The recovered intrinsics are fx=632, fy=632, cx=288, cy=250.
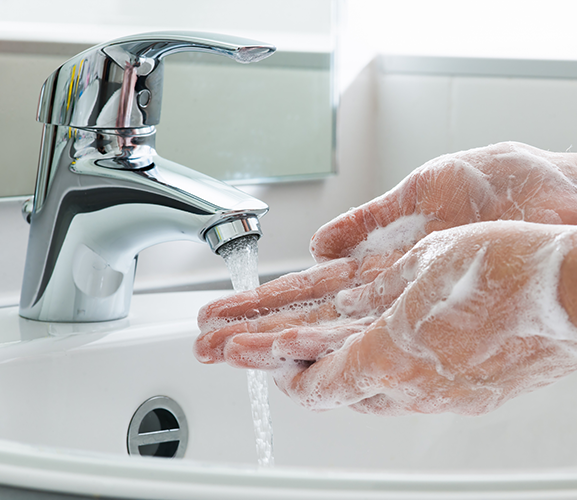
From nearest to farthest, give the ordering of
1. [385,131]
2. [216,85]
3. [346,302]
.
→ [346,302], [216,85], [385,131]

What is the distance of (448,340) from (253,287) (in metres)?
0.21

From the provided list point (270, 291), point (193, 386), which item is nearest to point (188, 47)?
point (270, 291)

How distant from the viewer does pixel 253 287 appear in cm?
53

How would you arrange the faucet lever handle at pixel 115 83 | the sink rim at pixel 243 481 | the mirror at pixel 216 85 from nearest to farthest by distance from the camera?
the sink rim at pixel 243 481 < the faucet lever handle at pixel 115 83 < the mirror at pixel 216 85

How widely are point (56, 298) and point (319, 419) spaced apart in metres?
0.27

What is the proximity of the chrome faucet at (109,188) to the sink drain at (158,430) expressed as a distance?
0.10 metres

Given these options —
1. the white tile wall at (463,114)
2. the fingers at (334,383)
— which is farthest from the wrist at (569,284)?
the white tile wall at (463,114)

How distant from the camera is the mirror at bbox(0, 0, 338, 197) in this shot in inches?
26.8

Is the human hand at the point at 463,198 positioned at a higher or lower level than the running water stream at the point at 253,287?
higher

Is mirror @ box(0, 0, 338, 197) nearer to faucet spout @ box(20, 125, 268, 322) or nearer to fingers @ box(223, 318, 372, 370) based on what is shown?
faucet spout @ box(20, 125, 268, 322)

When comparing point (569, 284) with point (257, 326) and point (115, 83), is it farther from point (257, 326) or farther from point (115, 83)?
point (115, 83)

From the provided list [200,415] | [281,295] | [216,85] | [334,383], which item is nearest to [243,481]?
[334,383]

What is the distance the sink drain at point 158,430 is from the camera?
56 cm

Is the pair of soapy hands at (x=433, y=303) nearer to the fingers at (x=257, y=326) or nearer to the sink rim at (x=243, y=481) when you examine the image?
the fingers at (x=257, y=326)
